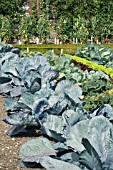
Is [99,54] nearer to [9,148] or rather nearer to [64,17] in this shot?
[9,148]

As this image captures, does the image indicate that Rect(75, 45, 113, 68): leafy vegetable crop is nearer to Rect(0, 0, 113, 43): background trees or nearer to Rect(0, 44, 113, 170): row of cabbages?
Rect(0, 44, 113, 170): row of cabbages

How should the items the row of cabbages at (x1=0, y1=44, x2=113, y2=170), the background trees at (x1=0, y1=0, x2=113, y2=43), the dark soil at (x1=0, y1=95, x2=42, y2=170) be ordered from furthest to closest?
the background trees at (x1=0, y1=0, x2=113, y2=43) → the dark soil at (x1=0, y1=95, x2=42, y2=170) → the row of cabbages at (x1=0, y1=44, x2=113, y2=170)

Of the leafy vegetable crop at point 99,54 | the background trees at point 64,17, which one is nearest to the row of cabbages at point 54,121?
the leafy vegetable crop at point 99,54

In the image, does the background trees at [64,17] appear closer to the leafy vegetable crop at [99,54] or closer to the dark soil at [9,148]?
the leafy vegetable crop at [99,54]

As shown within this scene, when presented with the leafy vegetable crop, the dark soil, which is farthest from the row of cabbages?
the leafy vegetable crop

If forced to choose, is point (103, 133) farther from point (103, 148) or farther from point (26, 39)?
point (26, 39)

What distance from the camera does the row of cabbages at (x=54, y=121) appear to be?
3.70 m

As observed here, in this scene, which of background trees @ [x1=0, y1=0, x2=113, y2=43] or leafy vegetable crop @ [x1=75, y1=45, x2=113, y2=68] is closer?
leafy vegetable crop @ [x1=75, y1=45, x2=113, y2=68]

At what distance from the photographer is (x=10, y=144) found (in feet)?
16.9

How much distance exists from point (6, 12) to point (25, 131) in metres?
31.9

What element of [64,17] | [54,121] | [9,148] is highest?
[64,17]

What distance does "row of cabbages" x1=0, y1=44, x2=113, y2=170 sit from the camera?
12.1 ft

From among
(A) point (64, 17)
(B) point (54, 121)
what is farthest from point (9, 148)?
(A) point (64, 17)

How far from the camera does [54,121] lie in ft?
15.9
